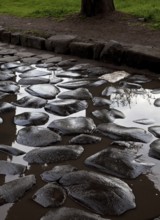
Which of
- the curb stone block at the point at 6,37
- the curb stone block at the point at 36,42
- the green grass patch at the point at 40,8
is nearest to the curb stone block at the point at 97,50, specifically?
the curb stone block at the point at 36,42

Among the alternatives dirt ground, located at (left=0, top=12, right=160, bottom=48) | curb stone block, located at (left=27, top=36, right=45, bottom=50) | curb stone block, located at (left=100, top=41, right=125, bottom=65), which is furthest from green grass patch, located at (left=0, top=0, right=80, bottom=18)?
curb stone block, located at (left=100, top=41, right=125, bottom=65)

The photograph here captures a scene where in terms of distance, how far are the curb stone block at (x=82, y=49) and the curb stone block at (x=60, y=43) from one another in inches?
4.1

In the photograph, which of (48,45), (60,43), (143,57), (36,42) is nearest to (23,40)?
(36,42)

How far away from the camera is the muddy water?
77.8 inches

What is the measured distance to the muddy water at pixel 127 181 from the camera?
1.98 metres

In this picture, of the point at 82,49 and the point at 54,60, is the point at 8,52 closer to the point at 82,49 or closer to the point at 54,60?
the point at 54,60

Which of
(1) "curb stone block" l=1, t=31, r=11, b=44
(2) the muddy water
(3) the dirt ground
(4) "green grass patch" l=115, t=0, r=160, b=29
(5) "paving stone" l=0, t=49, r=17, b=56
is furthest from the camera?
(4) "green grass patch" l=115, t=0, r=160, b=29

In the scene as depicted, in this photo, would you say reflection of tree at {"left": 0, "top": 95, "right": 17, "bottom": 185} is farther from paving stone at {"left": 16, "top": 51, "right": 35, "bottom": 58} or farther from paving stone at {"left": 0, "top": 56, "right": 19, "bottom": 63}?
paving stone at {"left": 16, "top": 51, "right": 35, "bottom": 58}

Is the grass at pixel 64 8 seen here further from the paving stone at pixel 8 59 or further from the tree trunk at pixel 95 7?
the paving stone at pixel 8 59

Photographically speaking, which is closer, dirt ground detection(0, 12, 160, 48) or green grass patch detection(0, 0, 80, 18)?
dirt ground detection(0, 12, 160, 48)

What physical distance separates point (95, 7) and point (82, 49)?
8.33 ft

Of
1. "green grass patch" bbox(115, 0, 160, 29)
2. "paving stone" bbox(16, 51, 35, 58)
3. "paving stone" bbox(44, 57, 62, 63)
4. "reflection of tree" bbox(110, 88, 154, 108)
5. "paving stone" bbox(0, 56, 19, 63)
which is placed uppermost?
"green grass patch" bbox(115, 0, 160, 29)

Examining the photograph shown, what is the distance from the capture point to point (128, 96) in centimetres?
A: 370

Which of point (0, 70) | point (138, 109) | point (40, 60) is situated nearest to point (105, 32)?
point (40, 60)
